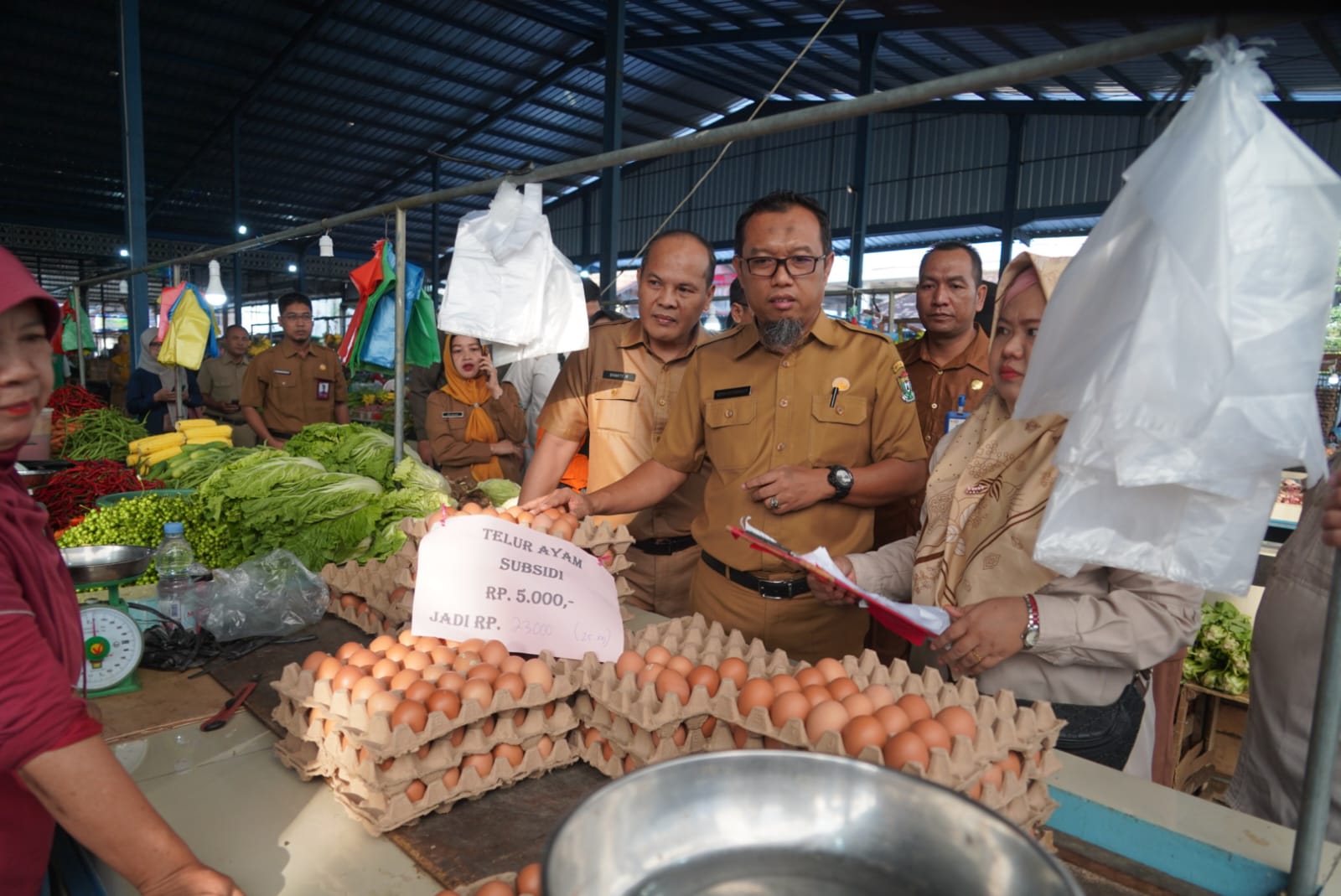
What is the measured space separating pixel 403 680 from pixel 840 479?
1.28 m

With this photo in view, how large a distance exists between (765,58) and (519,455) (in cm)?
1309

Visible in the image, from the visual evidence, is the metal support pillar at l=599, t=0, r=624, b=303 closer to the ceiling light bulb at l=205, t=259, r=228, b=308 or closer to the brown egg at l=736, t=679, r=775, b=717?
the ceiling light bulb at l=205, t=259, r=228, b=308

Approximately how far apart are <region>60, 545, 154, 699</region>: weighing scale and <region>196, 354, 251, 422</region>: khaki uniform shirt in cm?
677

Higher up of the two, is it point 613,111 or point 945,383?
point 613,111

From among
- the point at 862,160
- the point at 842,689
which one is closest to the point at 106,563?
the point at 842,689

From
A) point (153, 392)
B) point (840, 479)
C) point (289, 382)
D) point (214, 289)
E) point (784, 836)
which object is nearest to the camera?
point (784, 836)

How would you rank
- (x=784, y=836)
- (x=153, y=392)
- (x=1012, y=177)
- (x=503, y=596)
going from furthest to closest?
1. (x=1012, y=177)
2. (x=153, y=392)
3. (x=503, y=596)
4. (x=784, y=836)

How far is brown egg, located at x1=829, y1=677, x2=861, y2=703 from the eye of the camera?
4.59 ft

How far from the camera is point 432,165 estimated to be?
67.4 feet

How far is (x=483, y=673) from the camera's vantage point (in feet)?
5.23

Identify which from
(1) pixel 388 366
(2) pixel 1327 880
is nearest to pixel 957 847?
(2) pixel 1327 880

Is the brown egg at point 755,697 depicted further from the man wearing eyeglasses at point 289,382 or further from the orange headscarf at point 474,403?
the man wearing eyeglasses at point 289,382

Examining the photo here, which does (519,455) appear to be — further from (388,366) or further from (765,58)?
(765,58)

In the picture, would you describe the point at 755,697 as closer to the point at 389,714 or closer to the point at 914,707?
the point at 914,707
